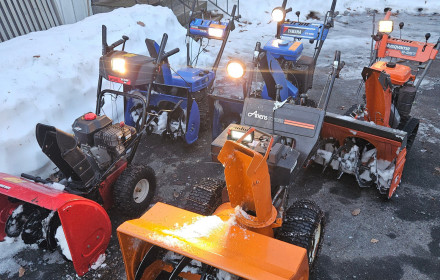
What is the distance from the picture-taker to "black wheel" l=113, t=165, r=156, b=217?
382 cm

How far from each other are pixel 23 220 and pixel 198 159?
2.50 meters

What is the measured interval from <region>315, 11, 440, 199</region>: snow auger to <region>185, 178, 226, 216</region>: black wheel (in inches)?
73.7

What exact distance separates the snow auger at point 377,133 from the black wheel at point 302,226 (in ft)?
4.83

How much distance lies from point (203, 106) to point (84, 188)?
2743 mm

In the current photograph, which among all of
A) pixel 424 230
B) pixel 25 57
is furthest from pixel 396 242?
pixel 25 57

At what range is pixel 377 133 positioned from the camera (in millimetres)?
4152

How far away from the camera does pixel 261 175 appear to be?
233cm

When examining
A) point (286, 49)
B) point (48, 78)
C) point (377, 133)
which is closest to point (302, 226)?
point (377, 133)

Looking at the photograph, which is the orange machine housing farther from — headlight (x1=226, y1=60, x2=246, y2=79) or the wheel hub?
the wheel hub

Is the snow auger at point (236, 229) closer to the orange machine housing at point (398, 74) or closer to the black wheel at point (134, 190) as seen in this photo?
the black wheel at point (134, 190)

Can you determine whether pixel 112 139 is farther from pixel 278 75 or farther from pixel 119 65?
pixel 278 75

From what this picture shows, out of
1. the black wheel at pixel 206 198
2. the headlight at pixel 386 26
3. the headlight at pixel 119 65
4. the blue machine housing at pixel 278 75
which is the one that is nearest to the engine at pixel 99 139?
the headlight at pixel 119 65

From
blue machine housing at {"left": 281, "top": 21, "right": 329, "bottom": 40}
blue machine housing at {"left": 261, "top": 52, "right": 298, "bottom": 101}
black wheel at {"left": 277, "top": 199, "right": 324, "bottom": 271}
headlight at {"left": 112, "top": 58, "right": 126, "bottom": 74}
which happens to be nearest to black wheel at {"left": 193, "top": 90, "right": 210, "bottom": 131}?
blue machine housing at {"left": 261, "top": 52, "right": 298, "bottom": 101}

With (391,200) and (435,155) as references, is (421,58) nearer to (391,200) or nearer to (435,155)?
(435,155)
